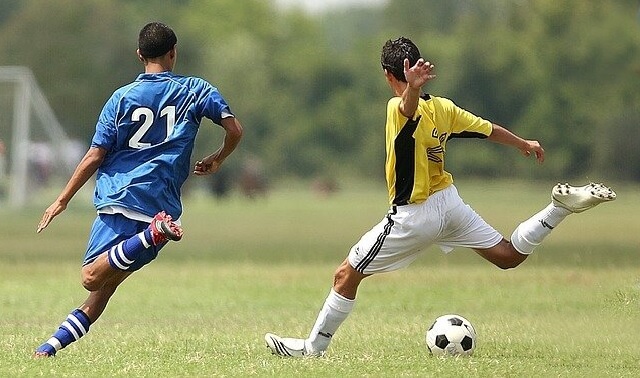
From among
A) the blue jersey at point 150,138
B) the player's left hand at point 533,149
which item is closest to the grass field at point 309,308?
the blue jersey at point 150,138

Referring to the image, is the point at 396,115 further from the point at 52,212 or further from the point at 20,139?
the point at 20,139

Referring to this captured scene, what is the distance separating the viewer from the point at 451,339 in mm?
8734

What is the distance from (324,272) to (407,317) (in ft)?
17.9

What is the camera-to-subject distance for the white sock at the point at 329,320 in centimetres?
849

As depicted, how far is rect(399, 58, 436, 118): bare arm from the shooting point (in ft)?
26.0

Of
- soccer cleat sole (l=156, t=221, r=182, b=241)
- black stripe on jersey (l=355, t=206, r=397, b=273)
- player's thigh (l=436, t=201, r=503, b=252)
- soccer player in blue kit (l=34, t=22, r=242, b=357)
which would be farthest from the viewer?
player's thigh (l=436, t=201, r=503, b=252)

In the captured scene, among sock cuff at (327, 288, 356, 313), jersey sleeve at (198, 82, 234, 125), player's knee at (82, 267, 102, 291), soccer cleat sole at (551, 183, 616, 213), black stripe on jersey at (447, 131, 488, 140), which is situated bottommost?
sock cuff at (327, 288, 356, 313)

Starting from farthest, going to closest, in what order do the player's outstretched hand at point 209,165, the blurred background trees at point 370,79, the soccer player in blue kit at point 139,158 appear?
the blurred background trees at point 370,79 → the player's outstretched hand at point 209,165 → the soccer player in blue kit at point 139,158

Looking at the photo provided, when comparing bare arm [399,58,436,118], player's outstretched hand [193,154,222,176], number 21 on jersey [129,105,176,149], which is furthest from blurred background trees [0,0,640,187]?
bare arm [399,58,436,118]

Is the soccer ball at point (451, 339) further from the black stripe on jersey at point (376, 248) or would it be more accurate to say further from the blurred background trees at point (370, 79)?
the blurred background trees at point (370, 79)

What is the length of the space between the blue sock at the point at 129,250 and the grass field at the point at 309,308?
57 centimetres

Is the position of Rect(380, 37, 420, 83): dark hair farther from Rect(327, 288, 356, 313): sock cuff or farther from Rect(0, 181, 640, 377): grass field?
Answer: Rect(0, 181, 640, 377): grass field

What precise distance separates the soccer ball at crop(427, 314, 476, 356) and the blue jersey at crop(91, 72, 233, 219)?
179cm

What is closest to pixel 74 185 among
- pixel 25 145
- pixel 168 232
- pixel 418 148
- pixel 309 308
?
pixel 168 232
